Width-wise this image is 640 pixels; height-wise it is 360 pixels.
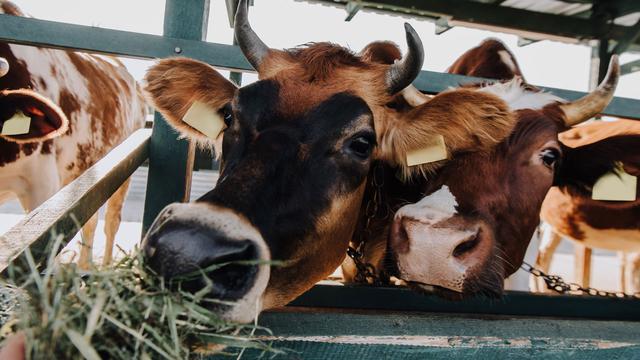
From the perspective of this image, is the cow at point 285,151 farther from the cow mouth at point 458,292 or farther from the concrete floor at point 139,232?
the concrete floor at point 139,232

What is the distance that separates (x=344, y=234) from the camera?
1.79 metres

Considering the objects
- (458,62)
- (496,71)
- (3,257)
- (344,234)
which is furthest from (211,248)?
(458,62)

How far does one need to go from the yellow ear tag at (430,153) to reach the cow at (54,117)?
201cm

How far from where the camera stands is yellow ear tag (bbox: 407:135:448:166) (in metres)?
2.02

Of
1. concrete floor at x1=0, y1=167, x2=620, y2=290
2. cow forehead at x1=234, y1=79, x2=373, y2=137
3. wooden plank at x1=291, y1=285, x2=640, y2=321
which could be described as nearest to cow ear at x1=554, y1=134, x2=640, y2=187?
wooden plank at x1=291, y1=285, x2=640, y2=321

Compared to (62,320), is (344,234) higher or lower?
lower

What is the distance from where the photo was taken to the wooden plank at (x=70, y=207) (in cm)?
116

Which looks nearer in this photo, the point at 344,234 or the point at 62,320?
the point at 62,320

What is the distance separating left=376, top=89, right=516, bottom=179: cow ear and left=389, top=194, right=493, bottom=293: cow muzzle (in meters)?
0.27

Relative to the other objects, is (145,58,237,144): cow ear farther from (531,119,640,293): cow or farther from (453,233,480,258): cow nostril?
(531,119,640,293): cow

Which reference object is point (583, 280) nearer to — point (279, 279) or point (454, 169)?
point (454, 169)

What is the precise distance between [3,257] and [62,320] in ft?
1.50

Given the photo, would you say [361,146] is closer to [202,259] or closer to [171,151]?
[202,259]

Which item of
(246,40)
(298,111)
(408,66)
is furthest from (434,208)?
(246,40)
